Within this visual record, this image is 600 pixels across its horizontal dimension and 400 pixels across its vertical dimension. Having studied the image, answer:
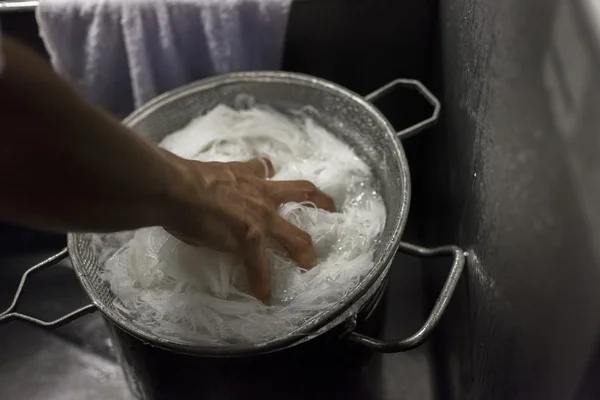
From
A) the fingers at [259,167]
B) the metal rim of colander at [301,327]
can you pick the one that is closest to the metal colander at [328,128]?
the metal rim of colander at [301,327]

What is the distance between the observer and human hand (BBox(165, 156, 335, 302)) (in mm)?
517

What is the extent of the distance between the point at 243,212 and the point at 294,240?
87 millimetres

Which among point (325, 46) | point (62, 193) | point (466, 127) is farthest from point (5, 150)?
point (325, 46)

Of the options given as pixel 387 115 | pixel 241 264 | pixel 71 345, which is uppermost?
pixel 387 115

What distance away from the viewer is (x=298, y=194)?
0.72 m

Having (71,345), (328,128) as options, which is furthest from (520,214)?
(71,345)

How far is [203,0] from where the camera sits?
30.6 inches

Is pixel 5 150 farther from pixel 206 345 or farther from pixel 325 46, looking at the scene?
pixel 325 46

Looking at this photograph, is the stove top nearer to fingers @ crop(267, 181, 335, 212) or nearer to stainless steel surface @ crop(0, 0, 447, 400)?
stainless steel surface @ crop(0, 0, 447, 400)

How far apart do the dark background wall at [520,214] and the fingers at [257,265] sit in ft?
0.67

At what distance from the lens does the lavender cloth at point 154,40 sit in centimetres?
78

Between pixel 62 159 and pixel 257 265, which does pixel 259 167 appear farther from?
pixel 62 159

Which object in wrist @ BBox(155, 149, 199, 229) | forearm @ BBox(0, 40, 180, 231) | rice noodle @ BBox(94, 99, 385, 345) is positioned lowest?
rice noodle @ BBox(94, 99, 385, 345)

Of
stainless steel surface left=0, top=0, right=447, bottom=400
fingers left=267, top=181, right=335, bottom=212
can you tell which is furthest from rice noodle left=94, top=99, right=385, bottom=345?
stainless steel surface left=0, top=0, right=447, bottom=400
